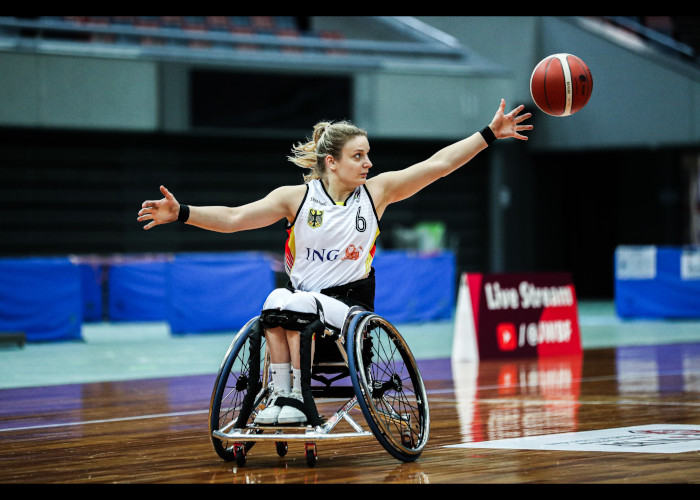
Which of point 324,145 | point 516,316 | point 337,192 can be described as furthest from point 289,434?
point 516,316

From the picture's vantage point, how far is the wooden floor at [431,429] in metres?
4.55

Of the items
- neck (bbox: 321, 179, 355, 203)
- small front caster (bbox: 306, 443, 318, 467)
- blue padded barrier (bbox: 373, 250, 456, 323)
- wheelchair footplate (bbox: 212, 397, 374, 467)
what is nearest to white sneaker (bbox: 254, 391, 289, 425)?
wheelchair footplate (bbox: 212, 397, 374, 467)

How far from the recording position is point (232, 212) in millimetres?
5078

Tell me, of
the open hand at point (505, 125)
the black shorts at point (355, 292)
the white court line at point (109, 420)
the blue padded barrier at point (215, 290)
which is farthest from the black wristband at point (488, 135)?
the blue padded barrier at point (215, 290)

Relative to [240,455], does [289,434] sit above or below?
above

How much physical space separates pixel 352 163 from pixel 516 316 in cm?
626

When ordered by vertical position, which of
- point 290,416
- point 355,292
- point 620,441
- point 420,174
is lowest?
point 620,441

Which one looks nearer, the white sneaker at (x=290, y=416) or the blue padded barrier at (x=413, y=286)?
the white sneaker at (x=290, y=416)

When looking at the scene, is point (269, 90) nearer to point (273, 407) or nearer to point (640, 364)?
point (640, 364)

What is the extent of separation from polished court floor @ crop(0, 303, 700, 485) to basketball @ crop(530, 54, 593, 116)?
1819 millimetres

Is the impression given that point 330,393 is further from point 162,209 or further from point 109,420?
point 109,420

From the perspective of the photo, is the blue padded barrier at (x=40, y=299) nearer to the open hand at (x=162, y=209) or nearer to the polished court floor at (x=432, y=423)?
the polished court floor at (x=432, y=423)

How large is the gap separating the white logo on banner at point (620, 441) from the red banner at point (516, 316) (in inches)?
191

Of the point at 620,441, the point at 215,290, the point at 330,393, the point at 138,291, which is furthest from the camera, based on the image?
the point at 138,291
